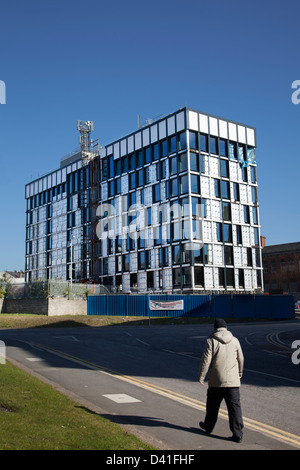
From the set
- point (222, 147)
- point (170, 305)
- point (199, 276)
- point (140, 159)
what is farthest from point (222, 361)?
point (140, 159)

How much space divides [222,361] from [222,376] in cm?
24

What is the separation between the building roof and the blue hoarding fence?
48670mm

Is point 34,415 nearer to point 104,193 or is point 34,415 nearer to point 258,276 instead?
point 258,276

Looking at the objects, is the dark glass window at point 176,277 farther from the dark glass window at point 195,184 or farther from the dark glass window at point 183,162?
the dark glass window at point 183,162

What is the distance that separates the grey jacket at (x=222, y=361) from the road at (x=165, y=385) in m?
0.92

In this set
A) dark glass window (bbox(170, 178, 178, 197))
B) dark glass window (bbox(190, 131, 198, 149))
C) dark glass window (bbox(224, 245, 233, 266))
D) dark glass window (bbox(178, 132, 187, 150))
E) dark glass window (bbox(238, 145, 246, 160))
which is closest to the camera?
dark glass window (bbox(178, 132, 187, 150))

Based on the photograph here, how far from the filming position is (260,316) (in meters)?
52.2

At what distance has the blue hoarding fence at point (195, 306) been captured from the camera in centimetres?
4825

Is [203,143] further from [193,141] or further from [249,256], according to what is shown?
[249,256]

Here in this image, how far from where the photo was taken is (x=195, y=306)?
4994 centimetres

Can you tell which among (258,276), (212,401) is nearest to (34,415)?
(212,401)

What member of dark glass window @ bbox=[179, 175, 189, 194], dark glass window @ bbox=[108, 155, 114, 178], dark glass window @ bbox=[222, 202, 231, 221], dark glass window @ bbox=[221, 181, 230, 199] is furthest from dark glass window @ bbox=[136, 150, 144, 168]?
dark glass window @ bbox=[222, 202, 231, 221]

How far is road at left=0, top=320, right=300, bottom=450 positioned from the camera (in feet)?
26.8

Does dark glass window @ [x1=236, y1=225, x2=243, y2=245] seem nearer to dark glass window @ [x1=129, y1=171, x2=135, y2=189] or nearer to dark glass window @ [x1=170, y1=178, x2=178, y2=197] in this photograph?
dark glass window @ [x1=170, y1=178, x2=178, y2=197]
